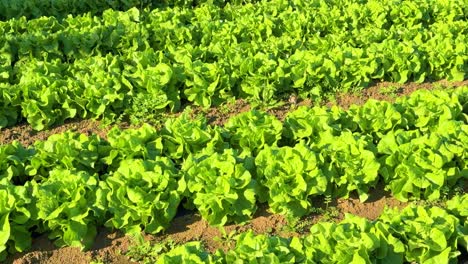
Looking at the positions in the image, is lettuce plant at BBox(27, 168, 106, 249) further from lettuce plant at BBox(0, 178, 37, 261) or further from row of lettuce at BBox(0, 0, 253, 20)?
row of lettuce at BBox(0, 0, 253, 20)

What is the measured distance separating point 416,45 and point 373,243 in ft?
19.4

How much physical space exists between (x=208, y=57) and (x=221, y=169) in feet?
13.7

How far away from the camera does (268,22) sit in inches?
453

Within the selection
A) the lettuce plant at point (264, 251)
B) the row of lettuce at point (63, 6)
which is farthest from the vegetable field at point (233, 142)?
the row of lettuce at point (63, 6)

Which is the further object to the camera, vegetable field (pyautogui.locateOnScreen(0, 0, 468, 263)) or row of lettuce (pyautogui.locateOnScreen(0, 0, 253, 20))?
row of lettuce (pyautogui.locateOnScreen(0, 0, 253, 20))

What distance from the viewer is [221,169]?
6.16 m

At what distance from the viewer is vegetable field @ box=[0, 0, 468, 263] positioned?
5.72 meters

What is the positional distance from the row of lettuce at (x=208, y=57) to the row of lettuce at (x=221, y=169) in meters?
1.61

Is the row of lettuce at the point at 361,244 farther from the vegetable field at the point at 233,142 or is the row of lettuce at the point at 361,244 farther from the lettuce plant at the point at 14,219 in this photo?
the lettuce plant at the point at 14,219

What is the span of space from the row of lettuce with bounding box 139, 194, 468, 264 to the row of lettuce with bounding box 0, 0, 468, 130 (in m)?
3.64

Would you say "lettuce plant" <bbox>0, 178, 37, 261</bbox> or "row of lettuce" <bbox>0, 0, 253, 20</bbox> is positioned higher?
"row of lettuce" <bbox>0, 0, 253, 20</bbox>

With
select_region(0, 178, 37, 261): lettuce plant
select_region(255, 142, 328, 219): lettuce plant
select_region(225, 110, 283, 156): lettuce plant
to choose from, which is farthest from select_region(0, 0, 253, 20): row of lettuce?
select_region(255, 142, 328, 219): lettuce plant

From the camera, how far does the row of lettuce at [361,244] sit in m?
5.11

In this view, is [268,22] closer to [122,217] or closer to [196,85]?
[196,85]
